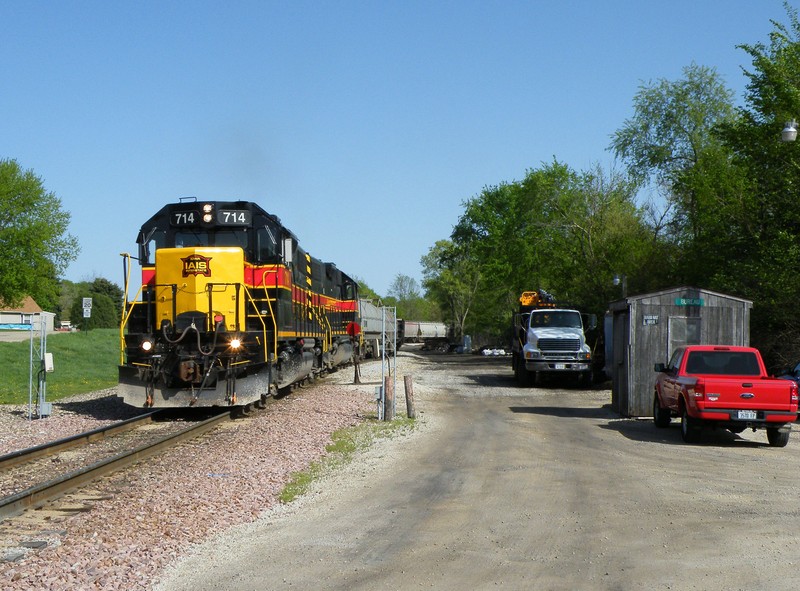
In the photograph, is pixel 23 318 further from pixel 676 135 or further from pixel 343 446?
pixel 676 135

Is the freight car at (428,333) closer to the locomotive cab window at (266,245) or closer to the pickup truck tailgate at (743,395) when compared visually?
the locomotive cab window at (266,245)

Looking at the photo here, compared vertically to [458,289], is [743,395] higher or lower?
lower

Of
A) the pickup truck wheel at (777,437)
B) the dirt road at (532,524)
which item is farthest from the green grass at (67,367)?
the pickup truck wheel at (777,437)

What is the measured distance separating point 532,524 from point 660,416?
9894 mm

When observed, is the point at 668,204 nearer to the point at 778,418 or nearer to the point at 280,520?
the point at 778,418

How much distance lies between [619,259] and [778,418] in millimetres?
30770

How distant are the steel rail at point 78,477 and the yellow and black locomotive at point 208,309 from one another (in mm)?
1846

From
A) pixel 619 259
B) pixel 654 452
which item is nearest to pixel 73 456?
pixel 654 452

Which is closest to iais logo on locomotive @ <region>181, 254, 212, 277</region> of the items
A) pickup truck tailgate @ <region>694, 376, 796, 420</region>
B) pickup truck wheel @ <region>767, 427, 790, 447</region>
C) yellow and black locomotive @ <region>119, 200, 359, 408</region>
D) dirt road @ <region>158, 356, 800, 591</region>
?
yellow and black locomotive @ <region>119, 200, 359, 408</region>

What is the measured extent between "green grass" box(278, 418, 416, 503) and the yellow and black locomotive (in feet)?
8.26

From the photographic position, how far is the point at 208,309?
18047 mm

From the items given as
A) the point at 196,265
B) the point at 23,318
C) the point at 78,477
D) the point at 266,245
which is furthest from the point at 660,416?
the point at 23,318

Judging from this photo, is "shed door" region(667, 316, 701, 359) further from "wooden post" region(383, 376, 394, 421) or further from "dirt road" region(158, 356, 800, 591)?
"wooden post" region(383, 376, 394, 421)

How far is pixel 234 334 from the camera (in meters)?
17.7
